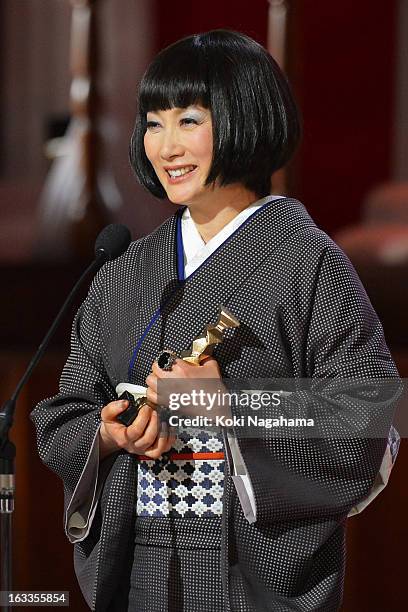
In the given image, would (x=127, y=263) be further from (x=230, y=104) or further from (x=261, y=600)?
(x=261, y=600)

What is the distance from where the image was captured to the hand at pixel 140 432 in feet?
4.91

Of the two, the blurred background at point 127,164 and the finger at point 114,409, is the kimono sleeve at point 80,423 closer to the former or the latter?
the finger at point 114,409

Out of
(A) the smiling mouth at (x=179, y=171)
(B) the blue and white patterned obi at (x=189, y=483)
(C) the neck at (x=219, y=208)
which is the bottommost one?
(B) the blue and white patterned obi at (x=189, y=483)

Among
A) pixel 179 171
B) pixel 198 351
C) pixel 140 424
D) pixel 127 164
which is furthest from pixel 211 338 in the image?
pixel 127 164

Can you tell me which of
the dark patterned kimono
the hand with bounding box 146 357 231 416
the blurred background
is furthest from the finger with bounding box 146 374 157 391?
the blurred background

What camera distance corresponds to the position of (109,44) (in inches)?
170

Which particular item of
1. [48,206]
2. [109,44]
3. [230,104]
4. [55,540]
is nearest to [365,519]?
[55,540]

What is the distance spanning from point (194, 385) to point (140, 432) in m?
0.09

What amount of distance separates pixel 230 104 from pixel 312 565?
1.96ft

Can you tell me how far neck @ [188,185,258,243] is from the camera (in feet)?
5.39

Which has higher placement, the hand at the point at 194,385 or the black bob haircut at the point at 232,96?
the black bob haircut at the point at 232,96

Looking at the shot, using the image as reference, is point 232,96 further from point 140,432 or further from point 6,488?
point 6,488

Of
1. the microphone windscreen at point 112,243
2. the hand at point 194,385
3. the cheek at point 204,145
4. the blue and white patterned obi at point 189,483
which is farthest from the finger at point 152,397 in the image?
the cheek at point 204,145

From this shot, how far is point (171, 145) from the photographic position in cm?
159
